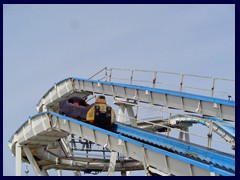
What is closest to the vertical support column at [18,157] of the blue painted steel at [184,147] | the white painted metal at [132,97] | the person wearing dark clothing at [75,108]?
the person wearing dark clothing at [75,108]

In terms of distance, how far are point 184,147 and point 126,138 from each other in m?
2.99

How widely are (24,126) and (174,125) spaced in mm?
11400

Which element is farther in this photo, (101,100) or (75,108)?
(75,108)

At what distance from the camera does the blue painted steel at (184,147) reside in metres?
19.5

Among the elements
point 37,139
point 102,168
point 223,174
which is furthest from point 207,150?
point 102,168

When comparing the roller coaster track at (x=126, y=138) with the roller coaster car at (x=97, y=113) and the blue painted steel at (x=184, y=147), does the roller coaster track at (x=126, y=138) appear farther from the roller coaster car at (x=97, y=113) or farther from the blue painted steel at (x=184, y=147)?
the roller coaster car at (x=97, y=113)

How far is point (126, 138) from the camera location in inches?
823

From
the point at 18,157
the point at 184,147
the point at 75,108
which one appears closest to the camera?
the point at 184,147

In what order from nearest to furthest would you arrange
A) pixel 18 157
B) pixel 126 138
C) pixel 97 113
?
pixel 126 138
pixel 97 113
pixel 18 157

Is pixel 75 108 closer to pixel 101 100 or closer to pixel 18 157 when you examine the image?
pixel 101 100

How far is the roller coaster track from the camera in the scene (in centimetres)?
1875

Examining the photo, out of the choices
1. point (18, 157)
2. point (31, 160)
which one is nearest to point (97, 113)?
point (31, 160)

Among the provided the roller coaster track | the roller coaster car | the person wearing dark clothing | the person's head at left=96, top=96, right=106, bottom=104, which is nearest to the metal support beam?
the roller coaster track

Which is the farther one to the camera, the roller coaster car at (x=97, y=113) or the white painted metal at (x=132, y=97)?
the roller coaster car at (x=97, y=113)
